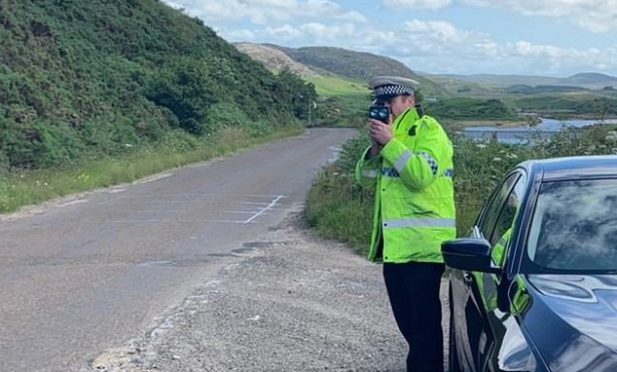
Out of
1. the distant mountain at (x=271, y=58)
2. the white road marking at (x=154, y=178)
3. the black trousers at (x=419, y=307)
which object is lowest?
→ the distant mountain at (x=271, y=58)

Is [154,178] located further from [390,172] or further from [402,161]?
[402,161]

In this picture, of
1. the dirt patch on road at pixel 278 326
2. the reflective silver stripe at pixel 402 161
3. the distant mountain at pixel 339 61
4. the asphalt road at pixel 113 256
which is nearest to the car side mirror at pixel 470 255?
the reflective silver stripe at pixel 402 161

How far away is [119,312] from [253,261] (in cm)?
333

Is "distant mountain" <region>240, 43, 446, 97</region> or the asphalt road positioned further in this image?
"distant mountain" <region>240, 43, 446, 97</region>

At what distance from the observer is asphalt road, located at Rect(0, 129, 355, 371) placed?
26.6 feet

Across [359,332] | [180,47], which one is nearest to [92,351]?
[359,332]

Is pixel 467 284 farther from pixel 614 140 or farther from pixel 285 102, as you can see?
pixel 285 102

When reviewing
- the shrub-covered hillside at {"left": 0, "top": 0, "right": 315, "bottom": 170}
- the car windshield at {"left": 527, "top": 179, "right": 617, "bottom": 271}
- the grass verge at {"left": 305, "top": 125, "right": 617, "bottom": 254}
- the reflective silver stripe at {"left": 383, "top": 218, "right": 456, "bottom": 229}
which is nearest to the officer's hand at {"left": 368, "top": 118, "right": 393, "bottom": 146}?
the reflective silver stripe at {"left": 383, "top": 218, "right": 456, "bottom": 229}

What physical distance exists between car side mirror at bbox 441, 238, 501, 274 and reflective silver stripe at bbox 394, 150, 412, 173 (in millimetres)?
884

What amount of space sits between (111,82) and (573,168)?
129ft

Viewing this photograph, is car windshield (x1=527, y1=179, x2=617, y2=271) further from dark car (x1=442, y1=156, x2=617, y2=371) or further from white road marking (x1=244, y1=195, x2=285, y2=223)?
white road marking (x1=244, y1=195, x2=285, y2=223)

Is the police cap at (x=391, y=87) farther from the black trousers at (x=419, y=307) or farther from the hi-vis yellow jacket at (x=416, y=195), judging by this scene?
the black trousers at (x=419, y=307)

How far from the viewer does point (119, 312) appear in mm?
9008

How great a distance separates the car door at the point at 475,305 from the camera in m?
4.43
